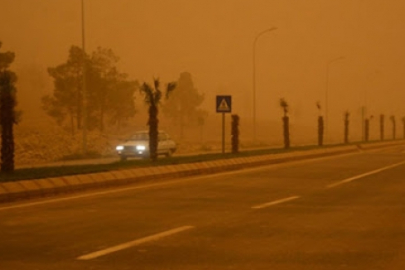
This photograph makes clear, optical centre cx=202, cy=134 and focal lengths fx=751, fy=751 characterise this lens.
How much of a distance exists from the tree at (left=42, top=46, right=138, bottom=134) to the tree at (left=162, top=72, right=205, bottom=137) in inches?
1436

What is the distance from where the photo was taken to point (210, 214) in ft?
42.8

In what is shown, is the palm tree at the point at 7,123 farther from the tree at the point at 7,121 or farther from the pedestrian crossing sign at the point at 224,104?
the pedestrian crossing sign at the point at 224,104

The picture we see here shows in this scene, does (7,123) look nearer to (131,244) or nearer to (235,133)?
(131,244)

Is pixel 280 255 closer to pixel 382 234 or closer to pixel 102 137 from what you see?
pixel 382 234

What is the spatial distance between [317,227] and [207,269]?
12.4ft

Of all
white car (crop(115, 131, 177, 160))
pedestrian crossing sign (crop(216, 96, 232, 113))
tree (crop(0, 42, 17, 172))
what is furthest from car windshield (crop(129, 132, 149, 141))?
tree (crop(0, 42, 17, 172))

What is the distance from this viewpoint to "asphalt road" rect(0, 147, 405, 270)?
8578 millimetres

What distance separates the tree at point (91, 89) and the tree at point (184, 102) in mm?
36485

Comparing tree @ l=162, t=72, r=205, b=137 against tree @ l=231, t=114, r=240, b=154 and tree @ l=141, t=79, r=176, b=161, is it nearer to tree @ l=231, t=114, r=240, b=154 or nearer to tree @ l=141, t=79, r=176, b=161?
tree @ l=231, t=114, r=240, b=154

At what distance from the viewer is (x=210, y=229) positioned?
1113cm

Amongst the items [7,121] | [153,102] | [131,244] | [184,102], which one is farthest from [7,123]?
[184,102]

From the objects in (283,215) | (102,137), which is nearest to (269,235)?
(283,215)

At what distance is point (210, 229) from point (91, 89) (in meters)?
64.4

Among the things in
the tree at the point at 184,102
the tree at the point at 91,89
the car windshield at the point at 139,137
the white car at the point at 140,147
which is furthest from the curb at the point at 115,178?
the tree at the point at 184,102
